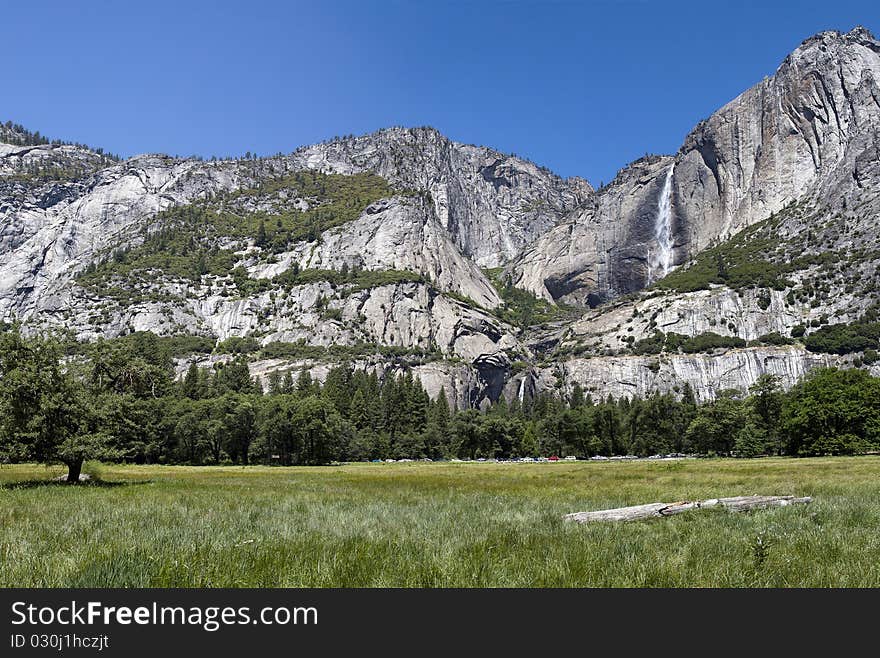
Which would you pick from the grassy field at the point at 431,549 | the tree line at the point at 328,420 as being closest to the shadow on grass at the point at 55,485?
the tree line at the point at 328,420

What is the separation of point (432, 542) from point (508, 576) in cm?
277

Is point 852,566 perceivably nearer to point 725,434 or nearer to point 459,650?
point 459,650

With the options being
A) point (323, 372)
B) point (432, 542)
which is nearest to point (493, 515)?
point (432, 542)

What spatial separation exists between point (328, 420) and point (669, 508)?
85410 millimetres

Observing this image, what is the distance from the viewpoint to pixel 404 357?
198 metres

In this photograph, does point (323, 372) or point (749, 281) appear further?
point (749, 281)

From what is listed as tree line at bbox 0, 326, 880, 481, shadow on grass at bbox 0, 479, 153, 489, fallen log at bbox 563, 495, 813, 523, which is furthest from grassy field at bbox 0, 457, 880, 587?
tree line at bbox 0, 326, 880, 481

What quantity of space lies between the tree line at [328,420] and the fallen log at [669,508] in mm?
26089

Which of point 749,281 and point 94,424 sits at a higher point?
point 749,281

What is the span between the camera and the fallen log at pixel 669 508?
47.1 feet

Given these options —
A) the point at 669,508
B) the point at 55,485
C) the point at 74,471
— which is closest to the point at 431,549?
the point at 669,508

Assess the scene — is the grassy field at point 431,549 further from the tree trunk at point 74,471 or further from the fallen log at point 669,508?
the tree trunk at point 74,471

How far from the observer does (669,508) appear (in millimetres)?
15398

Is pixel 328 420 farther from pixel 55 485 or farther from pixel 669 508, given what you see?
pixel 669 508
